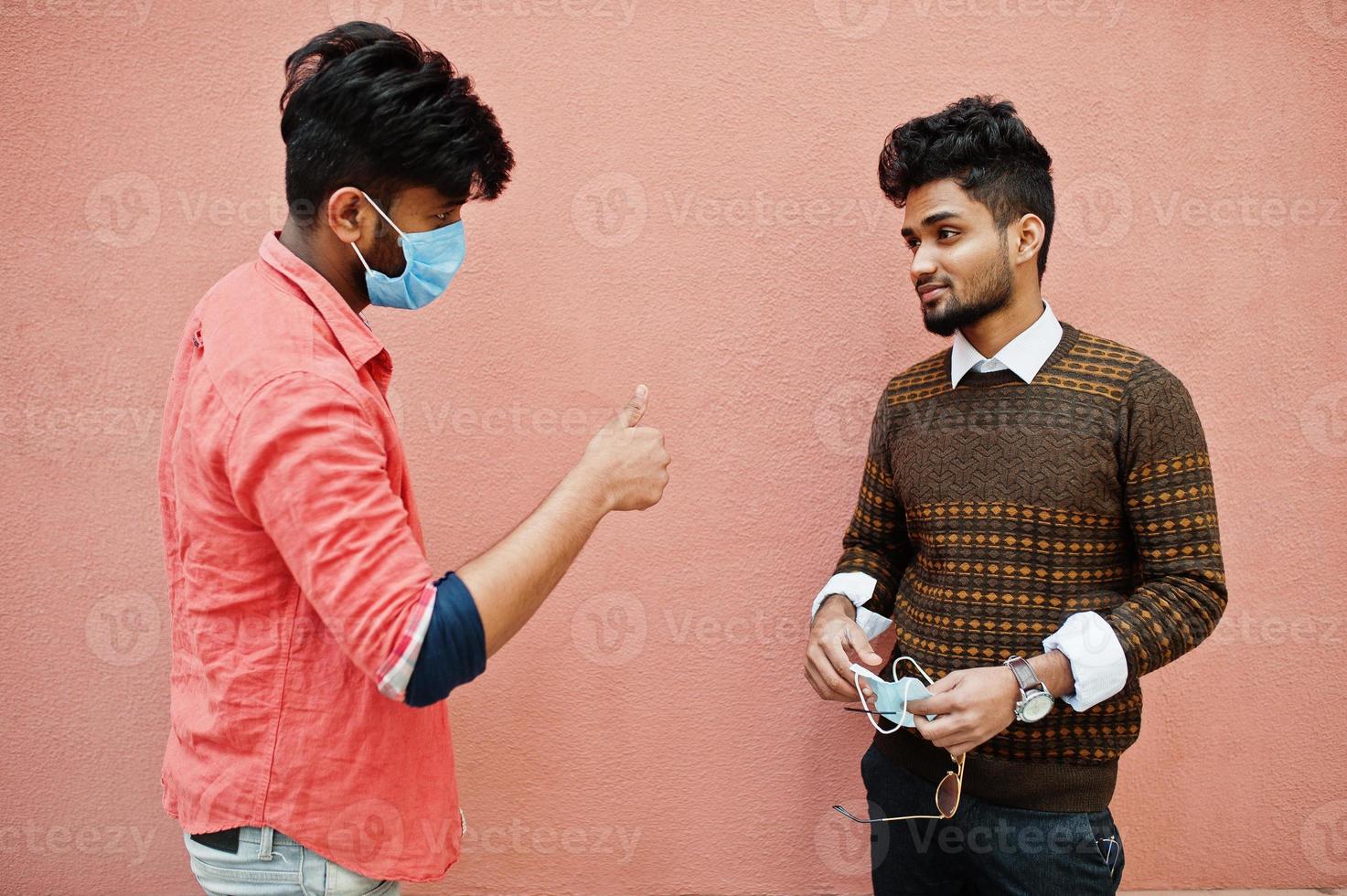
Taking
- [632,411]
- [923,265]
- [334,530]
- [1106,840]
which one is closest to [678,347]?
[923,265]

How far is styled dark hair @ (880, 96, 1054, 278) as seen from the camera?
1471 mm

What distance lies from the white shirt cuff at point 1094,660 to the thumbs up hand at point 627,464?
70 centimetres

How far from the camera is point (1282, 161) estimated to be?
6.49ft

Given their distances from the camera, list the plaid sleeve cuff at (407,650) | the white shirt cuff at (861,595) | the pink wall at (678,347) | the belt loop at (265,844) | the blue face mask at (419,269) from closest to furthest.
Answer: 1. the plaid sleeve cuff at (407,650)
2. the belt loop at (265,844)
3. the blue face mask at (419,269)
4. the white shirt cuff at (861,595)
5. the pink wall at (678,347)

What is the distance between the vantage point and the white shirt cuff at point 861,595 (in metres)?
1.60

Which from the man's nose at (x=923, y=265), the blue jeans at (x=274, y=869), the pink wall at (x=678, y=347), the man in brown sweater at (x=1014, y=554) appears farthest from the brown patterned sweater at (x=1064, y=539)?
the blue jeans at (x=274, y=869)

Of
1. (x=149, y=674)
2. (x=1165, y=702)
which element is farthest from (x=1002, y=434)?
(x=149, y=674)

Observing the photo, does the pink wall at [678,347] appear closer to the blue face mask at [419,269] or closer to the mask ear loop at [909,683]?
the mask ear loop at [909,683]

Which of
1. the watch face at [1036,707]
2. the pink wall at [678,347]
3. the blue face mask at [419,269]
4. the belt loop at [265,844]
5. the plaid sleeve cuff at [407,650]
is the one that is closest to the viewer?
the plaid sleeve cuff at [407,650]

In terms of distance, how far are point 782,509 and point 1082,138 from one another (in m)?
1.15

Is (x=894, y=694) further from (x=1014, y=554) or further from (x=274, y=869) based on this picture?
(x=274, y=869)

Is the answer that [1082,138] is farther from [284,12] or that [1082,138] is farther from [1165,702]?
[284,12]

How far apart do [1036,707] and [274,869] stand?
1135 millimetres

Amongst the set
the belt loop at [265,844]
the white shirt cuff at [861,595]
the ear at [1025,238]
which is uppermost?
the ear at [1025,238]
